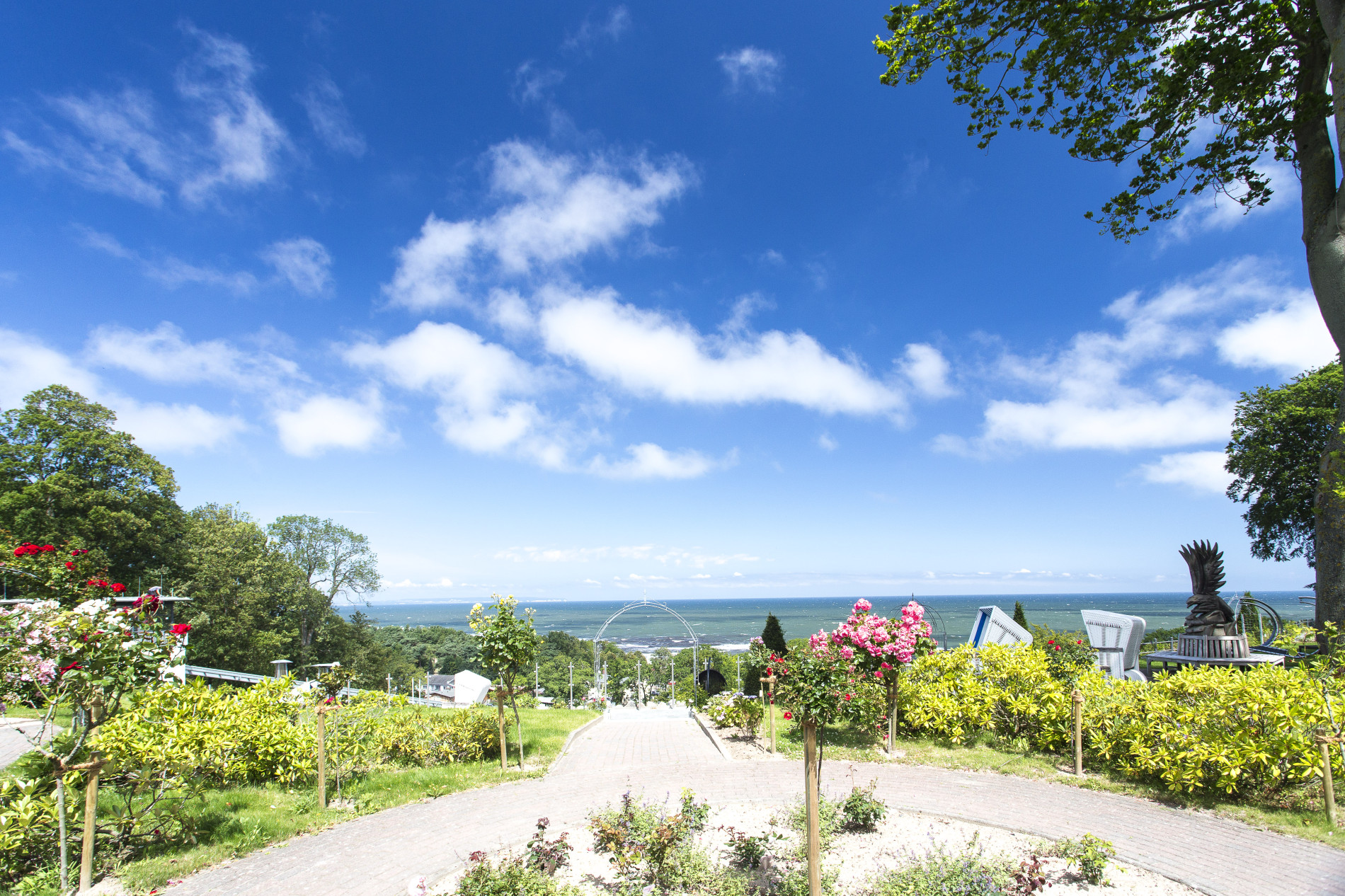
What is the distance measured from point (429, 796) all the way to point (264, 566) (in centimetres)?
2531

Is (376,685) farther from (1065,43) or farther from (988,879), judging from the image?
(1065,43)

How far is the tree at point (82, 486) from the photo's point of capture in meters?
18.7

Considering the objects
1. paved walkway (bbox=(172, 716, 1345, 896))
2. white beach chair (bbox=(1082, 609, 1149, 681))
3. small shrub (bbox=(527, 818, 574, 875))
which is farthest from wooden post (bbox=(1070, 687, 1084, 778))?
small shrub (bbox=(527, 818, 574, 875))

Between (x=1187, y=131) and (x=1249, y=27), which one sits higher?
(x=1249, y=27)

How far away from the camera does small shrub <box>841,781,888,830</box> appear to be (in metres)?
5.74

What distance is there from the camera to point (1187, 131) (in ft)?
29.2

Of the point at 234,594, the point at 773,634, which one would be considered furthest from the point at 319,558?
the point at 773,634

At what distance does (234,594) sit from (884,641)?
2774 centimetres

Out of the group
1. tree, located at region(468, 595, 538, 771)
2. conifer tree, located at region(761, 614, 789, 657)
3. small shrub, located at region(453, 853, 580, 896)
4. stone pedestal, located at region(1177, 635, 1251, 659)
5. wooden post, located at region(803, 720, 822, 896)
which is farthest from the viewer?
conifer tree, located at region(761, 614, 789, 657)

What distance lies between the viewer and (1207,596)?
10.3 meters

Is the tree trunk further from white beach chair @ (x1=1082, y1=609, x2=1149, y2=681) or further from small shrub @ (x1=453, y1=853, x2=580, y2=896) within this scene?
small shrub @ (x1=453, y1=853, x2=580, y2=896)

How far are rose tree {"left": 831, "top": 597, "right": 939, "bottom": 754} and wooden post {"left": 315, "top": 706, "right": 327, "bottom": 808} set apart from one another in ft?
22.2

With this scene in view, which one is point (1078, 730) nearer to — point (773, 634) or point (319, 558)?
point (773, 634)

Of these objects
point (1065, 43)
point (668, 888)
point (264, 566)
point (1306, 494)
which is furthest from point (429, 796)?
point (1306, 494)
